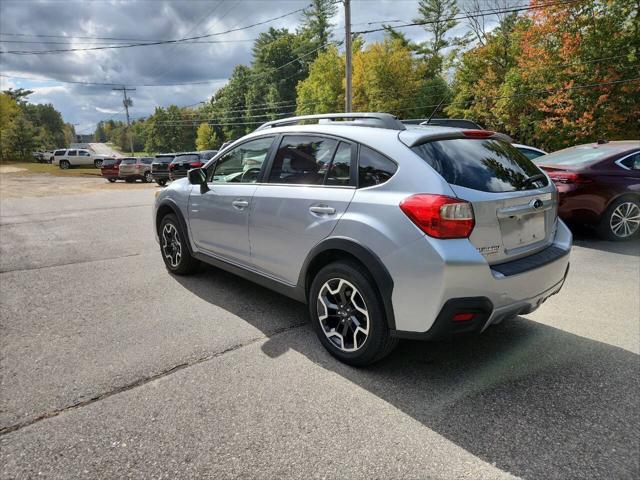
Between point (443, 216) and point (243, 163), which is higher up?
point (243, 163)

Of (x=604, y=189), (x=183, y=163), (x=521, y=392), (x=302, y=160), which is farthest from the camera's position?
(x=183, y=163)

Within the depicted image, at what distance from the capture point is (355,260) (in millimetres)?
2770

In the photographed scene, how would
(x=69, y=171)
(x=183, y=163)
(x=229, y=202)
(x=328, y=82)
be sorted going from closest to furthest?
(x=229, y=202) < (x=183, y=163) < (x=69, y=171) < (x=328, y=82)

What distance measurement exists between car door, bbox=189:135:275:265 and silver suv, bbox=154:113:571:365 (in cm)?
4

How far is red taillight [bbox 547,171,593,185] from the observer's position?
20.6 feet

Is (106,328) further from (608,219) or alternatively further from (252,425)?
(608,219)

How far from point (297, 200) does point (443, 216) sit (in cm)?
121

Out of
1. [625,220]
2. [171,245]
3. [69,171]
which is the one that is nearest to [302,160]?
[171,245]

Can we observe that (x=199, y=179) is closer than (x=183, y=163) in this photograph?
Yes

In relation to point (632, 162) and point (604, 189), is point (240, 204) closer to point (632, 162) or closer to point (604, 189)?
point (604, 189)

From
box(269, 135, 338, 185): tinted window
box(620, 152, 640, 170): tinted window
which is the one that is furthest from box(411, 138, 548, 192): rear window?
box(620, 152, 640, 170): tinted window

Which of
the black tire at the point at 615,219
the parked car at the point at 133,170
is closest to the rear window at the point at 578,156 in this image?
the black tire at the point at 615,219

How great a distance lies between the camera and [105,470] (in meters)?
2.00

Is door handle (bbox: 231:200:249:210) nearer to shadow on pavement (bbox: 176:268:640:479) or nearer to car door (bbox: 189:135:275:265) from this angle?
car door (bbox: 189:135:275:265)
